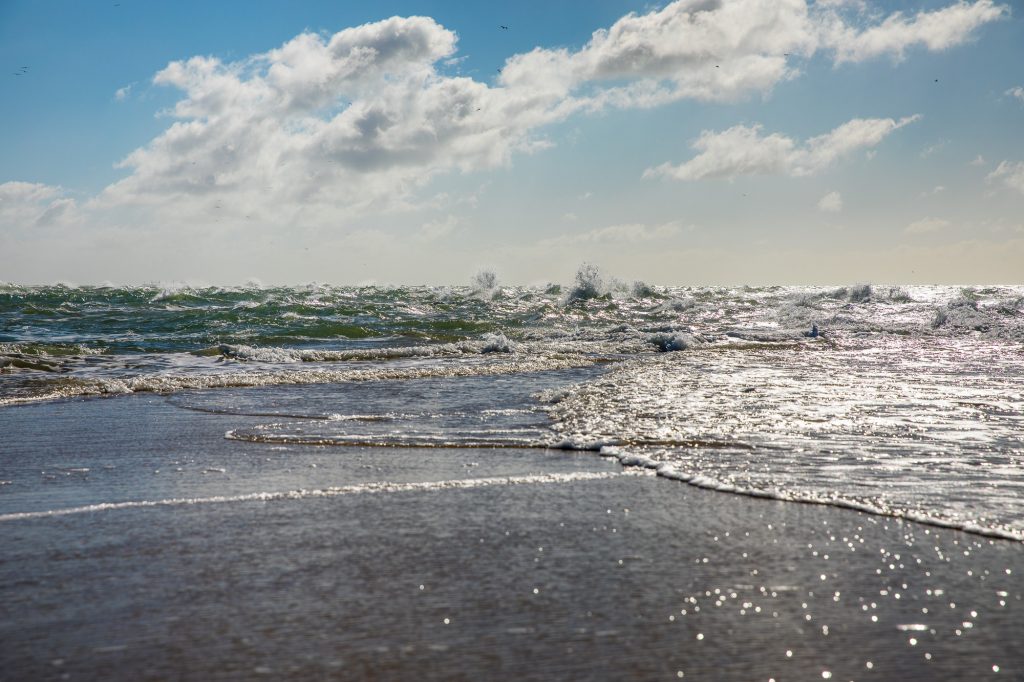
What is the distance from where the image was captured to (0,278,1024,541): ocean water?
5941mm

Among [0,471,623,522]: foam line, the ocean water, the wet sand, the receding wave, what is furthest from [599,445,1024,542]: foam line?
the receding wave

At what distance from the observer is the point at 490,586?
3.71 m

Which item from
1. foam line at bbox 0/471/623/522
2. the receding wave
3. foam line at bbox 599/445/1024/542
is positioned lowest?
foam line at bbox 0/471/623/522

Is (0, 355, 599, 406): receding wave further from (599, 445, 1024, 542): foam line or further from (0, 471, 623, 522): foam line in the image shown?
(599, 445, 1024, 542): foam line

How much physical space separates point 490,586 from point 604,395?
25.9 feet

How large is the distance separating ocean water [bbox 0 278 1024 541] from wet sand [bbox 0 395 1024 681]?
0.54 meters

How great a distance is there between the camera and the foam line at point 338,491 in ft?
17.1

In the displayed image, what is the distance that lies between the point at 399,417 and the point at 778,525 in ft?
19.3

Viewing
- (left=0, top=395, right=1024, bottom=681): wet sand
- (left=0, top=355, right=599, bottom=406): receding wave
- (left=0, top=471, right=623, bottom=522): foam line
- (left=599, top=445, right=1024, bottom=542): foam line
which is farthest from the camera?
(left=0, top=355, right=599, bottom=406): receding wave

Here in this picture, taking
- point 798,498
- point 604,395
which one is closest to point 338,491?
point 798,498

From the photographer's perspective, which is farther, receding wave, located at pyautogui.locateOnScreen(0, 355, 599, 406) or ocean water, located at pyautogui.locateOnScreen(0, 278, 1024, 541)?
receding wave, located at pyautogui.locateOnScreen(0, 355, 599, 406)

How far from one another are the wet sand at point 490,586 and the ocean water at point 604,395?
0.54m

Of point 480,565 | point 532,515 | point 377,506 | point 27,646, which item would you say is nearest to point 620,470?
point 532,515

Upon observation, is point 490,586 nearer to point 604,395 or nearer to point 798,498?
point 798,498
